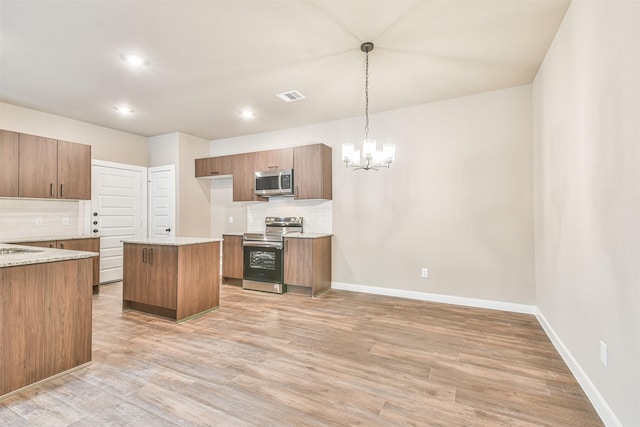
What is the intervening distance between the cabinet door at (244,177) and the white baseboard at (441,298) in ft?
7.21

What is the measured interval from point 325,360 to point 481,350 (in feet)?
4.67

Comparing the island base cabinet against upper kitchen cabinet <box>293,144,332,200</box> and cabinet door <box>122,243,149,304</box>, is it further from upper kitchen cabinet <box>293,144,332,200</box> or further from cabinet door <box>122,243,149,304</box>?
upper kitchen cabinet <box>293,144,332,200</box>

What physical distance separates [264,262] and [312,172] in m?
1.64

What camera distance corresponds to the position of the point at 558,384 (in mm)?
2104

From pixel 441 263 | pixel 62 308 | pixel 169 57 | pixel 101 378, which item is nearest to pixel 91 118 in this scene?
pixel 169 57

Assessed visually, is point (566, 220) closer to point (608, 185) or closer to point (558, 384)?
point (608, 185)

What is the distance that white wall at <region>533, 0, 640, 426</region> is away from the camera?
146 cm

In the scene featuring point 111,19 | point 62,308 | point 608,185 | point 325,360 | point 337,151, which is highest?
point 111,19

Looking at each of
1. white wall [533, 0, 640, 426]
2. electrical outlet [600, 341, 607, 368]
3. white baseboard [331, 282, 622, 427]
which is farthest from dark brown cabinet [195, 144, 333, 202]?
electrical outlet [600, 341, 607, 368]


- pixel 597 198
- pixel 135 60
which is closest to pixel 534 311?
pixel 597 198

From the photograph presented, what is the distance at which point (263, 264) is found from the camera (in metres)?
4.72

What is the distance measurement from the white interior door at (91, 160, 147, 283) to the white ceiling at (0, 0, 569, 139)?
128 cm

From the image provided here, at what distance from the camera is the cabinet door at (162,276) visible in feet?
10.9

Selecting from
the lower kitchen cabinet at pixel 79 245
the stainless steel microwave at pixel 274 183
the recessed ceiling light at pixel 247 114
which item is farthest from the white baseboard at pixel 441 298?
the lower kitchen cabinet at pixel 79 245
